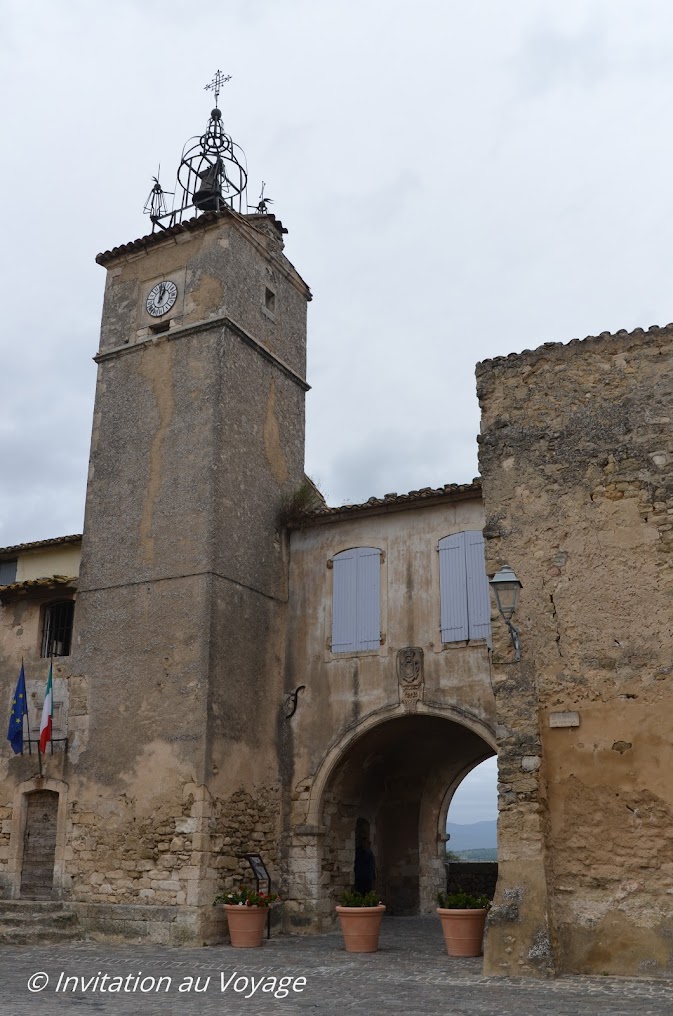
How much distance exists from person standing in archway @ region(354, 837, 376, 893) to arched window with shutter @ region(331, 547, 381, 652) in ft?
11.9

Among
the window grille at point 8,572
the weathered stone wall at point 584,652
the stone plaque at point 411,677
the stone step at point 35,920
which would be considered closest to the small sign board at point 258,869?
the stone step at point 35,920

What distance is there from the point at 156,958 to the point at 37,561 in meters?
8.36

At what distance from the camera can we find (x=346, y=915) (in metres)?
12.1

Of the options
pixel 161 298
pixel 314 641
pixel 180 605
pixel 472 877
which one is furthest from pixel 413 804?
pixel 161 298

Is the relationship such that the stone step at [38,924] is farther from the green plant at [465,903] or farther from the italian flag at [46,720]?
the green plant at [465,903]

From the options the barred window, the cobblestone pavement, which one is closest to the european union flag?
the barred window

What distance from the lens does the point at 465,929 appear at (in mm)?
11141

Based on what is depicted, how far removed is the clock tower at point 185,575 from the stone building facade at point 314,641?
0.05m

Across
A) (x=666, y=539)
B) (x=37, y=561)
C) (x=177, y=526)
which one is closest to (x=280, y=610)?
(x=177, y=526)

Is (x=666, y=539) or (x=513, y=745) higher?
(x=666, y=539)

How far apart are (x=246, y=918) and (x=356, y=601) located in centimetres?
514

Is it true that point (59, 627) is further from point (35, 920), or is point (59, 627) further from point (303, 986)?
point (303, 986)

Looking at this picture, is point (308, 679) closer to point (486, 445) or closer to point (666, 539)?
point (486, 445)

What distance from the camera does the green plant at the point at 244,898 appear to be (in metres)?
13.0
